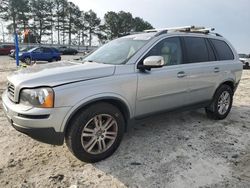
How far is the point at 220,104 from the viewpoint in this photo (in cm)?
561

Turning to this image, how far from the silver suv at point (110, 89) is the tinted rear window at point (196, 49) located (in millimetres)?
20

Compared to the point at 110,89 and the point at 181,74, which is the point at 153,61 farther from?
the point at 181,74

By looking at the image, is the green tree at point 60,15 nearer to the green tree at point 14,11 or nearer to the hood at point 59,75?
the green tree at point 14,11

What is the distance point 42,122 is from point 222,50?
4.12m

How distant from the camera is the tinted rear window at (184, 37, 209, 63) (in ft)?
15.6

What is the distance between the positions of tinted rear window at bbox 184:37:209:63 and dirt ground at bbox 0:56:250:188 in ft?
4.40

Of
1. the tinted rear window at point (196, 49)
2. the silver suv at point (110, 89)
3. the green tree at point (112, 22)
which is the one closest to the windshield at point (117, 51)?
the silver suv at point (110, 89)

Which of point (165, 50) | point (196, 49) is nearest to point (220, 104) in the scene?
point (196, 49)

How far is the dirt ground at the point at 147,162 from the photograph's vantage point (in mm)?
3209

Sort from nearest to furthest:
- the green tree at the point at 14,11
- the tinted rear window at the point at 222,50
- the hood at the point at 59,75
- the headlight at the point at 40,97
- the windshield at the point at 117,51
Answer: the headlight at the point at 40,97, the hood at the point at 59,75, the windshield at the point at 117,51, the tinted rear window at the point at 222,50, the green tree at the point at 14,11

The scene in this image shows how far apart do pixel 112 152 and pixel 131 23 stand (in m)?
61.2

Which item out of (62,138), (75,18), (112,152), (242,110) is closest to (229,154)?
(112,152)

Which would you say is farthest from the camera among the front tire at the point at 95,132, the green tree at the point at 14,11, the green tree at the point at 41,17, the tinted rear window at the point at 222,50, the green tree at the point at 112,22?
the green tree at the point at 112,22

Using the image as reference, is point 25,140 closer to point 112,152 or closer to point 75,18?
point 112,152
